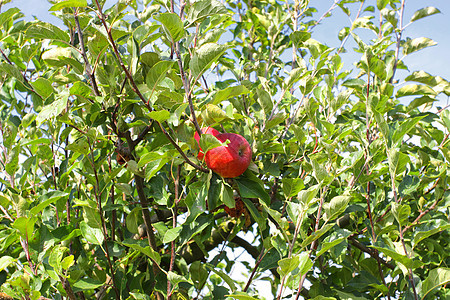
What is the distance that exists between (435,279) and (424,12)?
173 cm

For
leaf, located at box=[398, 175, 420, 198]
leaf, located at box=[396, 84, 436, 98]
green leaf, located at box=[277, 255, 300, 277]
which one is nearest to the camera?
green leaf, located at box=[277, 255, 300, 277]

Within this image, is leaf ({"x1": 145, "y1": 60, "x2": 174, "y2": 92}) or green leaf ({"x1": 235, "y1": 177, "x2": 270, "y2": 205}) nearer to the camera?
leaf ({"x1": 145, "y1": 60, "x2": 174, "y2": 92})

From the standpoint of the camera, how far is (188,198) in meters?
1.56

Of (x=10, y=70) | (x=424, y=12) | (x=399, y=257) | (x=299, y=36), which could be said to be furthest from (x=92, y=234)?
(x=424, y=12)

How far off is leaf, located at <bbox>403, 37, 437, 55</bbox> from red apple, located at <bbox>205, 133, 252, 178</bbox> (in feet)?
4.71

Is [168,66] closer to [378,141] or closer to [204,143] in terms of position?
[204,143]

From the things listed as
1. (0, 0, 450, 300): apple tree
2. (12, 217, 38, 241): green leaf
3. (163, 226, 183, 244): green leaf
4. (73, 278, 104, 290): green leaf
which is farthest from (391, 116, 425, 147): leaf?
(12, 217, 38, 241): green leaf

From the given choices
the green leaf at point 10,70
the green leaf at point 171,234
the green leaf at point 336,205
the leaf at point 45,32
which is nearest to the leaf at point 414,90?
the green leaf at point 336,205

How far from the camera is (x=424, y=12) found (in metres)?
2.59

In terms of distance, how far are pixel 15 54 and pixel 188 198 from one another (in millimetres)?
1463

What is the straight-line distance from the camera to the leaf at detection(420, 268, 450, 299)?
1.54 m

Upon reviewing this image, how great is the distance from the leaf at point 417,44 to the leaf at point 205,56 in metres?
1.57

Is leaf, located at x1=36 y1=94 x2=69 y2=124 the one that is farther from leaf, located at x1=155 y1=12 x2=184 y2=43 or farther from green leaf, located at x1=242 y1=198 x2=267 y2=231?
green leaf, located at x1=242 y1=198 x2=267 y2=231

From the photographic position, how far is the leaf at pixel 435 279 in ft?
5.04
